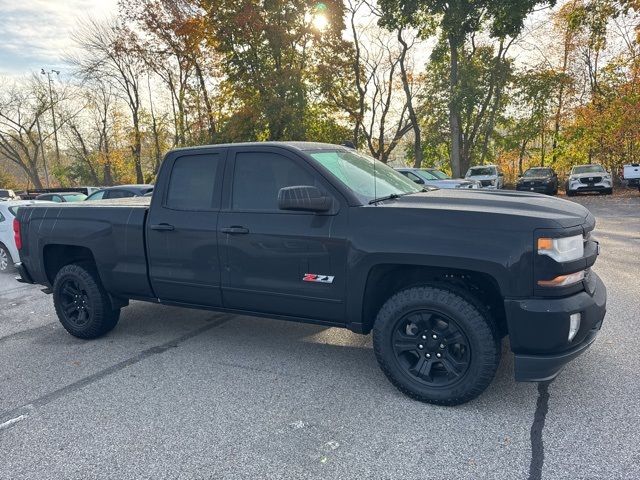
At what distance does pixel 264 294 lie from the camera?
3.73 meters

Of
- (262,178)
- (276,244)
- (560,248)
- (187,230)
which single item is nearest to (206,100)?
(187,230)

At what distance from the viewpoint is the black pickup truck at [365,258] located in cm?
287

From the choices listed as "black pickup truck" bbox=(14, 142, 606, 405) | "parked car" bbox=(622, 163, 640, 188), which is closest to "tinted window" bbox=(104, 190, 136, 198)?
"black pickup truck" bbox=(14, 142, 606, 405)

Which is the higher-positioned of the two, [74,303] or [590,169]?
[590,169]

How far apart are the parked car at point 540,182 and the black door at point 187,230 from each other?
69.9ft

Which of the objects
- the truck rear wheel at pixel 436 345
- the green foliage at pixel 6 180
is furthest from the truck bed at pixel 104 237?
the green foliage at pixel 6 180

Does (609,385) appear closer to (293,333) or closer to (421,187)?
(421,187)

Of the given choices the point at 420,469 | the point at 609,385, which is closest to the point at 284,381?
the point at 420,469

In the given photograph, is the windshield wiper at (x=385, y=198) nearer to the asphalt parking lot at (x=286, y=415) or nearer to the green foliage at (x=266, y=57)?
the asphalt parking lot at (x=286, y=415)

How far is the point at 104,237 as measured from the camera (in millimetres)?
4465

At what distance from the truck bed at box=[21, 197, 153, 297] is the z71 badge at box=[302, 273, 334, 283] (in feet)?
5.67

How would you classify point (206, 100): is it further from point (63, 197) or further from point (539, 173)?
point (539, 173)

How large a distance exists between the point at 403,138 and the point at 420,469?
1314 inches

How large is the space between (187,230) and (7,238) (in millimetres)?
6621
